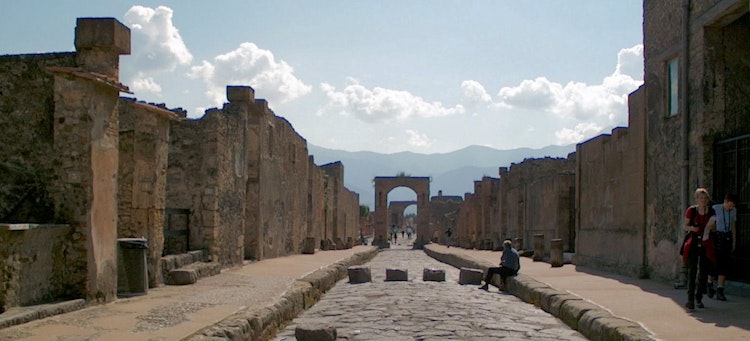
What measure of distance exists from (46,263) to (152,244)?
3.20 meters

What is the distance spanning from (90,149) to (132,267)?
6.90 feet

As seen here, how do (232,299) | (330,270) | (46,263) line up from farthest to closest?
(330,270), (232,299), (46,263)

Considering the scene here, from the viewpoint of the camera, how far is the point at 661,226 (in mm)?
12562

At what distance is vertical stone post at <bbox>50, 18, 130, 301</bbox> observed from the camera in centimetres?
890

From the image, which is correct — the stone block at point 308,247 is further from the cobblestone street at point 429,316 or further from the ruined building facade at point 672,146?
the cobblestone street at point 429,316

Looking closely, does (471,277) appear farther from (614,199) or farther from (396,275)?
(614,199)

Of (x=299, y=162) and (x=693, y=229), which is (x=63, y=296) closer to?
(x=693, y=229)

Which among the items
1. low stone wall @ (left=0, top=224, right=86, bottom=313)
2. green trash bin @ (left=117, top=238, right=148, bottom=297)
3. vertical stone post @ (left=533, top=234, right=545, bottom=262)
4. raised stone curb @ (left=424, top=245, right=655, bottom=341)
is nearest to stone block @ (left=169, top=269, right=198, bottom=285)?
green trash bin @ (left=117, top=238, right=148, bottom=297)

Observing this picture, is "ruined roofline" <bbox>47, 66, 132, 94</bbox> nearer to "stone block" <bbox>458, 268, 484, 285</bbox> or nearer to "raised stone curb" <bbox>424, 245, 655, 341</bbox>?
"raised stone curb" <bbox>424, 245, 655, 341</bbox>

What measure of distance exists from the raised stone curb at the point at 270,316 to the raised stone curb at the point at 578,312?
3197mm

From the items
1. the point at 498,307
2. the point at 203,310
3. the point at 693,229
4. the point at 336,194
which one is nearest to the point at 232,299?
the point at 203,310

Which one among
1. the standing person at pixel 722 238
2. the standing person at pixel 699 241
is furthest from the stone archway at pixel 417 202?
the standing person at pixel 699 241

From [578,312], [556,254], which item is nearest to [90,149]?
[578,312]

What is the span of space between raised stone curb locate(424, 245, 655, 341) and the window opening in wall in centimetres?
340
